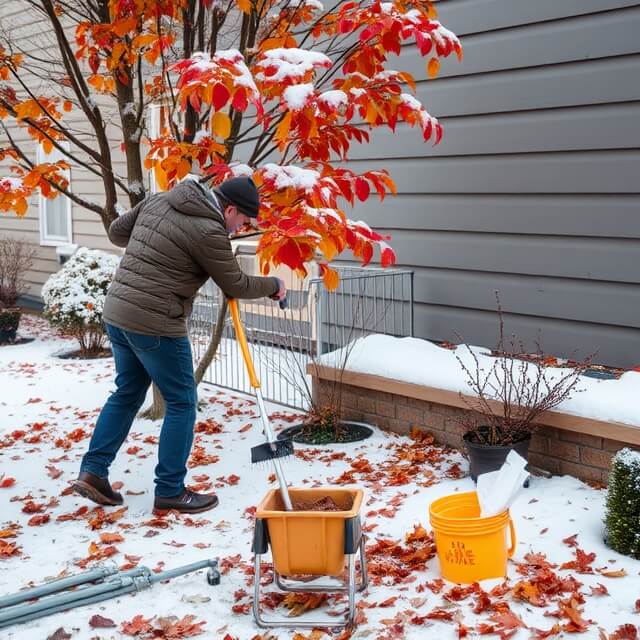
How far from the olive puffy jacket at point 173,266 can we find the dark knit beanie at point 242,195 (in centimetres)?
9

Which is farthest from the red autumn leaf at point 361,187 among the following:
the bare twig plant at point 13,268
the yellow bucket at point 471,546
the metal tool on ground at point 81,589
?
the bare twig plant at point 13,268

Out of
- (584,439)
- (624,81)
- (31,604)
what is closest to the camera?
(31,604)

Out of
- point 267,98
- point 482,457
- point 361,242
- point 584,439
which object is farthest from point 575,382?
point 267,98

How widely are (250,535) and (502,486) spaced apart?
138 cm

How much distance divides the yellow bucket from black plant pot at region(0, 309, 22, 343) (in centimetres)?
809

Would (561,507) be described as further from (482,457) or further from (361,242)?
(361,242)

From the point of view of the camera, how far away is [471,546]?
3.34 m

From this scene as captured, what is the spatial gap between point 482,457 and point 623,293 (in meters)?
2.08

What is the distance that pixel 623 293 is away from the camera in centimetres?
580

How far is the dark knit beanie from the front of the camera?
403cm

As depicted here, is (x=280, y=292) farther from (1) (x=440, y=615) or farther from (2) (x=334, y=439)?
(1) (x=440, y=615)

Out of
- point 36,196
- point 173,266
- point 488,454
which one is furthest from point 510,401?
point 36,196

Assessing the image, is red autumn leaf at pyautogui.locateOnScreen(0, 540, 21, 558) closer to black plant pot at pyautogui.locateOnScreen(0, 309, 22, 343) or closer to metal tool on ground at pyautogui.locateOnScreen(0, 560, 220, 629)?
metal tool on ground at pyautogui.locateOnScreen(0, 560, 220, 629)

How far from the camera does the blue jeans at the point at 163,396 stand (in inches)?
167
